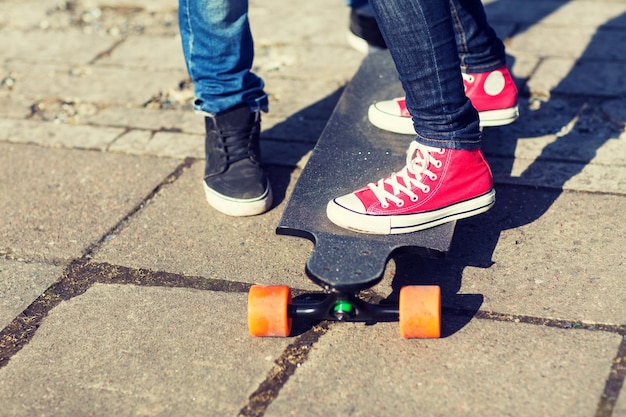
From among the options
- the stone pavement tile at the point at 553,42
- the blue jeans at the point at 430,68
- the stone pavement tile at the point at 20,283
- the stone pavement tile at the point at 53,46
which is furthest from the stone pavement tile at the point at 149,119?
the stone pavement tile at the point at 553,42

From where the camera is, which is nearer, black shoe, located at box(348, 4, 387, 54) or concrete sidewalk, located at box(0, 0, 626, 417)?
concrete sidewalk, located at box(0, 0, 626, 417)

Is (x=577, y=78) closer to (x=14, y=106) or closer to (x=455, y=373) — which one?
(x=455, y=373)

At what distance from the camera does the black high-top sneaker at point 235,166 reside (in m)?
2.42

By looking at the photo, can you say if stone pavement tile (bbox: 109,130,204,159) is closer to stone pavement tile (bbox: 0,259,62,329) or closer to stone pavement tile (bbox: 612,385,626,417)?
→ stone pavement tile (bbox: 0,259,62,329)

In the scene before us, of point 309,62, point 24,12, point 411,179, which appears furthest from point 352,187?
point 24,12

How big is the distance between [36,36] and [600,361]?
10.3ft

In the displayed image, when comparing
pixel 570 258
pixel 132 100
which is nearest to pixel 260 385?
pixel 570 258

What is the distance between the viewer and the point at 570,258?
2.13 metres

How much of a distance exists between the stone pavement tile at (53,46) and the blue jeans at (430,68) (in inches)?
81.5

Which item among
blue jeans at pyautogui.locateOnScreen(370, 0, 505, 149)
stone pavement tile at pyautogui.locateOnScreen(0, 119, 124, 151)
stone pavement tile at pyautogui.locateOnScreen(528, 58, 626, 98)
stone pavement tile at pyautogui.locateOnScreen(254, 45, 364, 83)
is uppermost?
blue jeans at pyautogui.locateOnScreen(370, 0, 505, 149)

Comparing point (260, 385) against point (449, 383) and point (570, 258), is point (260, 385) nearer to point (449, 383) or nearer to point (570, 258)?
point (449, 383)

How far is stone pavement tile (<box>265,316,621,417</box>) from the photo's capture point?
1.67m

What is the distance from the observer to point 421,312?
1810mm

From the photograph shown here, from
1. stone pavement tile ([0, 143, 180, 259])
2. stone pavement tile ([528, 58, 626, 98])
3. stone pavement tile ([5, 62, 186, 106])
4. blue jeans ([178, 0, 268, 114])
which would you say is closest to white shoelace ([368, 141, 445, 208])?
blue jeans ([178, 0, 268, 114])
